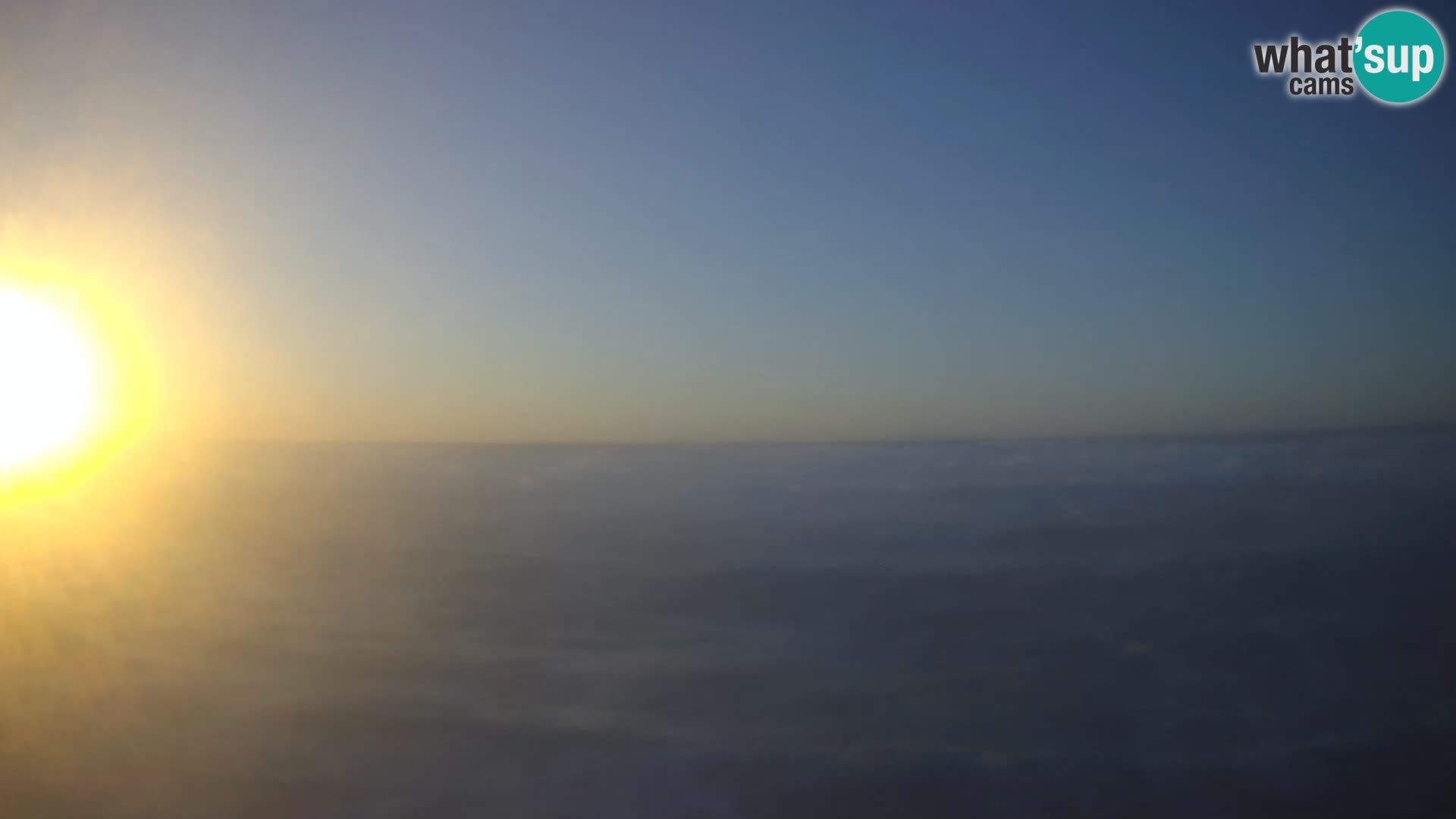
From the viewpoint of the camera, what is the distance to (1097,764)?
7.48 metres

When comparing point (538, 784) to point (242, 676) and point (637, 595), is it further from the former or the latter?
point (637, 595)

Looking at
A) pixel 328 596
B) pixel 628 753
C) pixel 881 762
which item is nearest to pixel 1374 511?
pixel 881 762

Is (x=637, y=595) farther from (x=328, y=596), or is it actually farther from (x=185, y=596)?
(x=185, y=596)

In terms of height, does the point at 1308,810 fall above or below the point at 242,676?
below

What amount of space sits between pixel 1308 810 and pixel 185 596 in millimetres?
12614

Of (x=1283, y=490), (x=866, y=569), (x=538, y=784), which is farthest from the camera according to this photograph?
(x=1283, y=490)

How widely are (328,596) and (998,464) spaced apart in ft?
83.6

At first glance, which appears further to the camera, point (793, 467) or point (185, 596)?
point (793, 467)

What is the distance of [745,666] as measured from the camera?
33.6 ft

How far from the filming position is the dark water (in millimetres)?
7008

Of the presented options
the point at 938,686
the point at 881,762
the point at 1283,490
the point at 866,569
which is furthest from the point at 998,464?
the point at 881,762

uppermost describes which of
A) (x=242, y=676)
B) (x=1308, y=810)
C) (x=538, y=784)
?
(x=242, y=676)

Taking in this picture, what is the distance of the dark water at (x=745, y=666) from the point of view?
701 centimetres

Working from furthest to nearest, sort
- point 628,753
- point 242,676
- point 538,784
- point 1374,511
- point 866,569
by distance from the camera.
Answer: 1. point 1374,511
2. point 866,569
3. point 242,676
4. point 628,753
5. point 538,784
